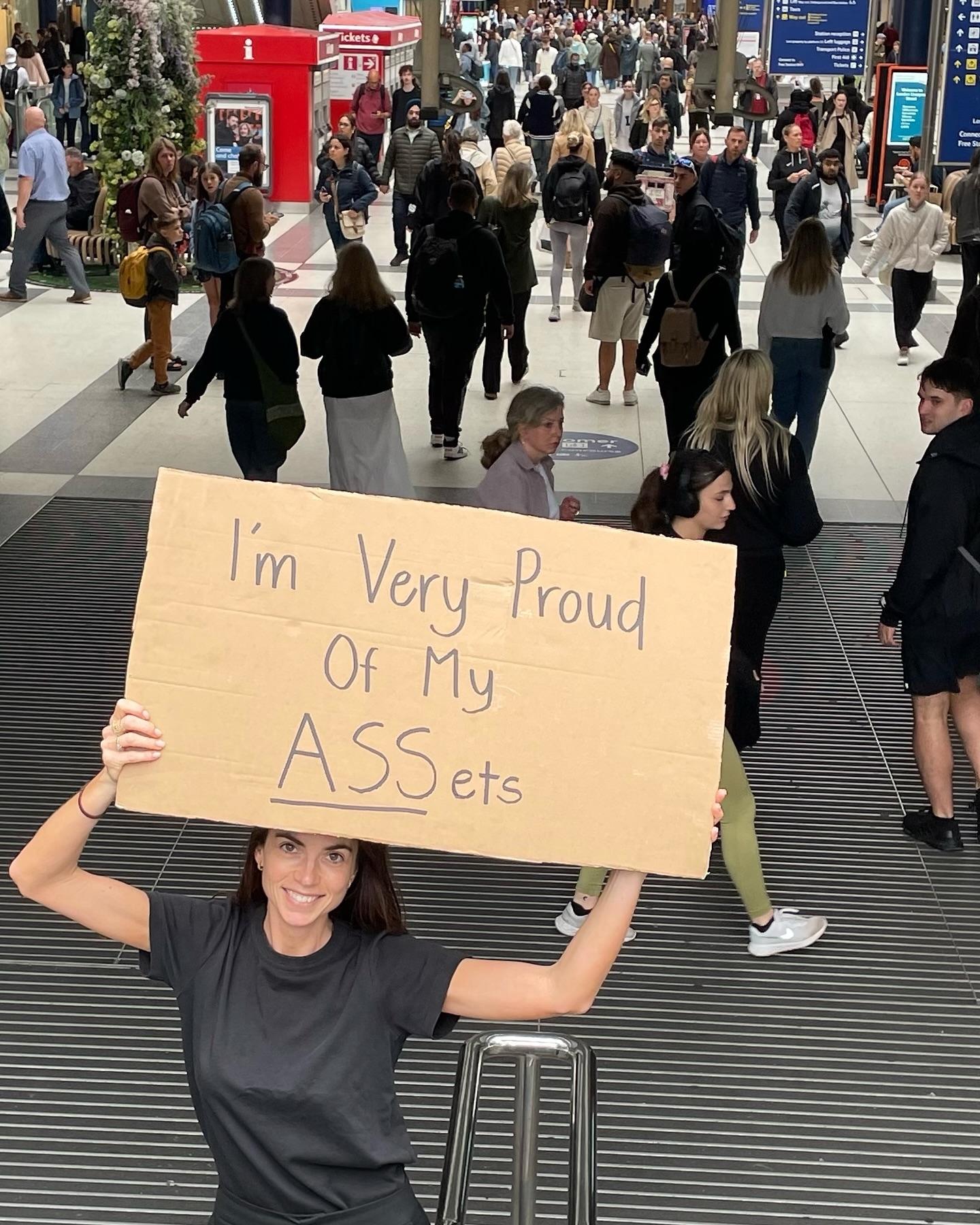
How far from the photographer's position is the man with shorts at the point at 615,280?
1201 centimetres

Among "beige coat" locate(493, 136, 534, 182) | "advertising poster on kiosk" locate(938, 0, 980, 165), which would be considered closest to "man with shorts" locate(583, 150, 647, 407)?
"advertising poster on kiosk" locate(938, 0, 980, 165)

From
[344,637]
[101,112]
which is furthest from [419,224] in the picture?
[344,637]

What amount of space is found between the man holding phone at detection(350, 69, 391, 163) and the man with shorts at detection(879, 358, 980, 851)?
19107mm

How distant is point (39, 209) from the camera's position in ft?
53.6

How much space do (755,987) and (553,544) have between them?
324cm

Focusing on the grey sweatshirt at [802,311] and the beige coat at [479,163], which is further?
the beige coat at [479,163]

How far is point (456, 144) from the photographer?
42.3 feet

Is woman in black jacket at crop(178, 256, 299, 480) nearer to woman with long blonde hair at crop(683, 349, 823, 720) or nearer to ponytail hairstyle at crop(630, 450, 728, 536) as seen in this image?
woman with long blonde hair at crop(683, 349, 823, 720)

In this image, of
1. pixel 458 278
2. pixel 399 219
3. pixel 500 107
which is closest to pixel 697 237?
pixel 458 278

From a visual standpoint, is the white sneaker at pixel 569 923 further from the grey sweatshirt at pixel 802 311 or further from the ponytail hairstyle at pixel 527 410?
the grey sweatshirt at pixel 802 311

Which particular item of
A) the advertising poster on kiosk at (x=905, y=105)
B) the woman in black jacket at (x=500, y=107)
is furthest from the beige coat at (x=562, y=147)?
the woman in black jacket at (x=500, y=107)

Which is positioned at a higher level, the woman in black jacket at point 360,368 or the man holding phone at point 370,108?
the man holding phone at point 370,108

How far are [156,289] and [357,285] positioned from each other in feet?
14.0

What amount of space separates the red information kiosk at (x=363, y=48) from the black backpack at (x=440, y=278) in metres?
14.8
